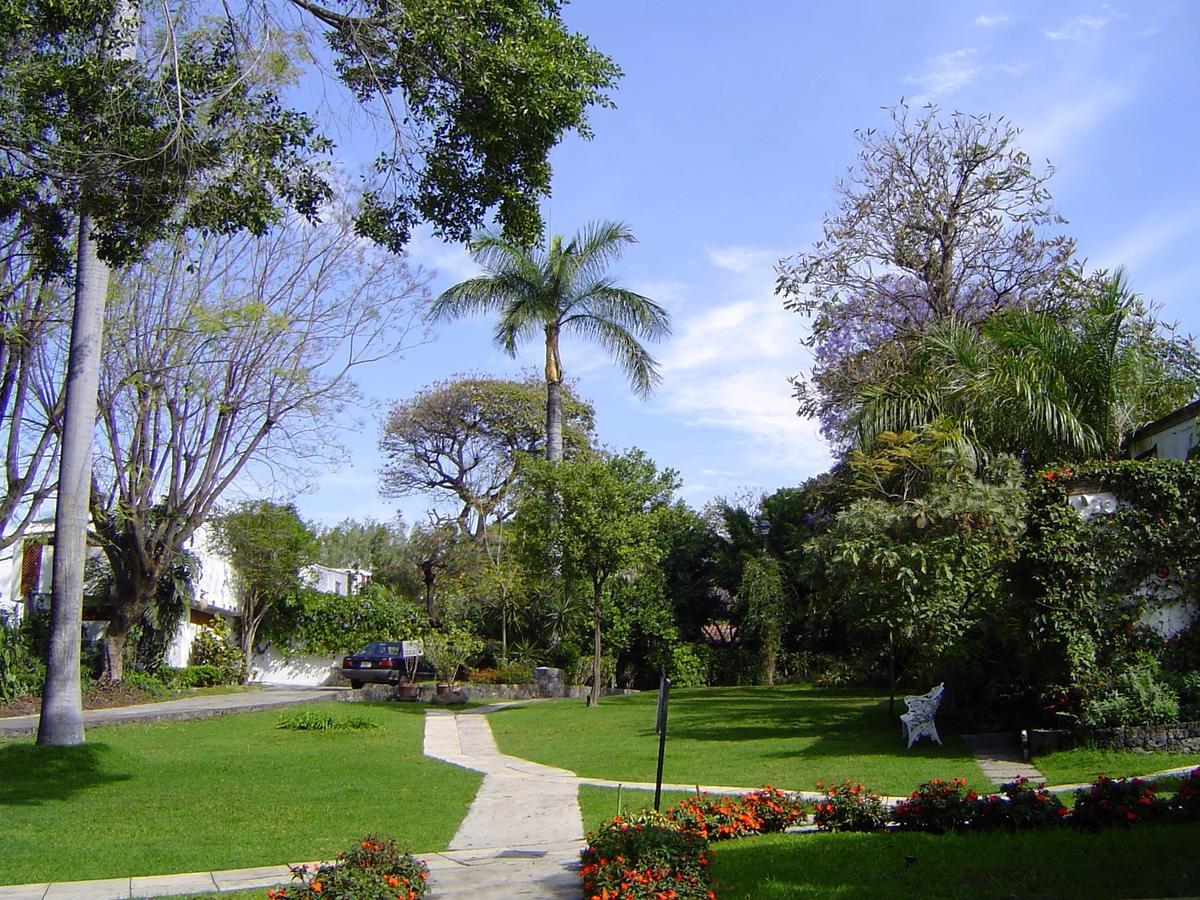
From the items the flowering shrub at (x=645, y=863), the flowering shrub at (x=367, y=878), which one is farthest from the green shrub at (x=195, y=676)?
the flowering shrub at (x=645, y=863)

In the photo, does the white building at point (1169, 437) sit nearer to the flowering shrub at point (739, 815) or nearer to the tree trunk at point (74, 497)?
the flowering shrub at point (739, 815)

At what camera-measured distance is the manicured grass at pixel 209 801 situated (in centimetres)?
885

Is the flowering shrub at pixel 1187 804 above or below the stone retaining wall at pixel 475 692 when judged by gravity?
above

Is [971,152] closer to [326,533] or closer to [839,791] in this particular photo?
[839,791]

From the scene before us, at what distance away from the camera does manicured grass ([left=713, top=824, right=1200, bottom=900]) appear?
658 centimetres

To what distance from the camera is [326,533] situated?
78.9m

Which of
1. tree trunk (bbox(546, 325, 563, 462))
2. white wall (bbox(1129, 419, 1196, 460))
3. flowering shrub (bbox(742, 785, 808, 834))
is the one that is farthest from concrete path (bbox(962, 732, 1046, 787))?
tree trunk (bbox(546, 325, 563, 462))

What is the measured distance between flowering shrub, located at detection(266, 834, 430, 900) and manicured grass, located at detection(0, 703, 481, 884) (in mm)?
2412

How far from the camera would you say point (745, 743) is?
49.4ft

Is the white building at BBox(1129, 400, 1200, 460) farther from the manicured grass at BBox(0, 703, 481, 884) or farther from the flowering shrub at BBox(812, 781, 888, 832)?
the manicured grass at BBox(0, 703, 481, 884)

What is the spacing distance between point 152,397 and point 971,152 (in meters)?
17.8

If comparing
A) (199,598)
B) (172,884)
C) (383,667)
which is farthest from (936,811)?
(199,598)

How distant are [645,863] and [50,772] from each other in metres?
10.6

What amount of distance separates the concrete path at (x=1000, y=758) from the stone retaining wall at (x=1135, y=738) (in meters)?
0.42
